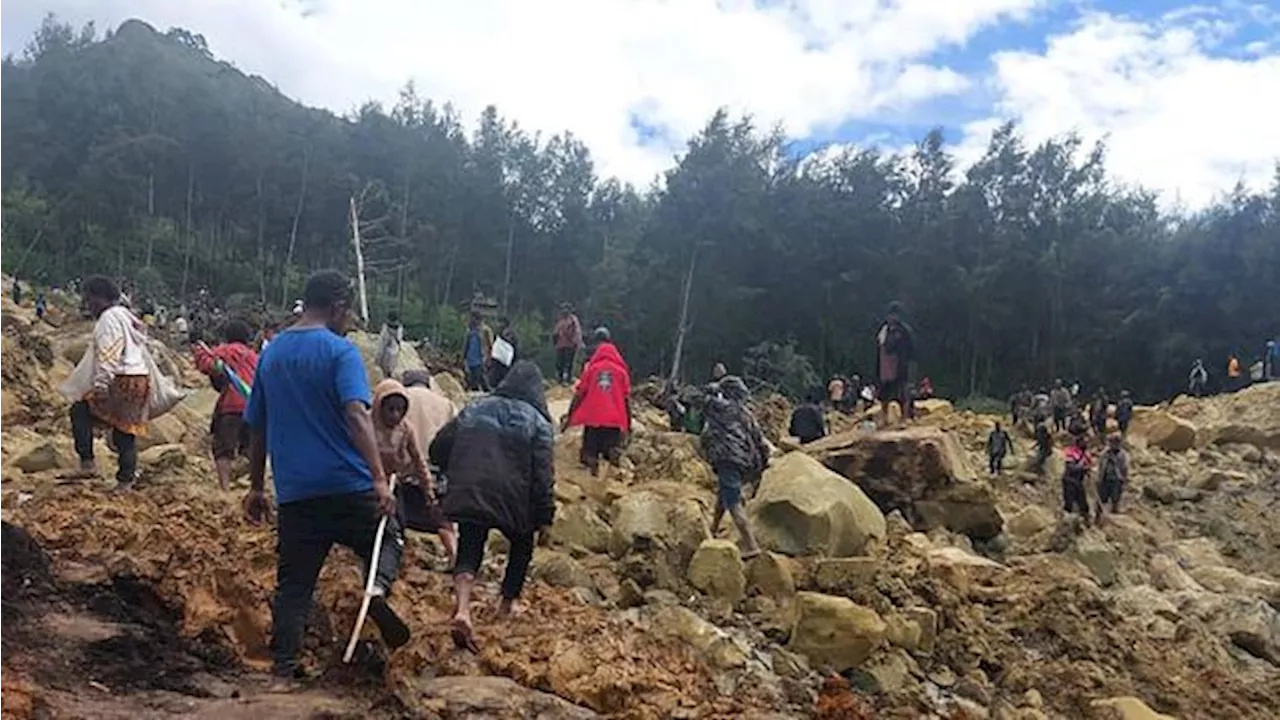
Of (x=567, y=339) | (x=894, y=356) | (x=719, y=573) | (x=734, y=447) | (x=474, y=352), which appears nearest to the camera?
(x=719, y=573)

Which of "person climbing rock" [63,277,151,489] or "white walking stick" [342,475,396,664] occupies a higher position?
"person climbing rock" [63,277,151,489]

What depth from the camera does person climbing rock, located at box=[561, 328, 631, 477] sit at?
33.7 ft

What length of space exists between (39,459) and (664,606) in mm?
4752

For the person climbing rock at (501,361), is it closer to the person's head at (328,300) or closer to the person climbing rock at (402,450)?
the person climbing rock at (402,450)

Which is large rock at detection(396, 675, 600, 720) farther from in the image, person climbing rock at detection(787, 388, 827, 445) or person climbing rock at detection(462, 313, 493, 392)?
person climbing rock at detection(462, 313, 493, 392)

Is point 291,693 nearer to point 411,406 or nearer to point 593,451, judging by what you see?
point 411,406

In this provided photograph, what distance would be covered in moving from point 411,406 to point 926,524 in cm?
702

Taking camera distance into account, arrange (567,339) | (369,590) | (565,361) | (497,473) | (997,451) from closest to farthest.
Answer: (369,590)
(497,473)
(567,339)
(565,361)
(997,451)

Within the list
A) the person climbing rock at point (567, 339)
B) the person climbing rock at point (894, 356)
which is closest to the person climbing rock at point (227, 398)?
the person climbing rock at point (894, 356)

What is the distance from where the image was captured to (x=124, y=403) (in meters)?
7.49

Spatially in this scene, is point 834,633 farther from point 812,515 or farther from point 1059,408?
point 1059,408

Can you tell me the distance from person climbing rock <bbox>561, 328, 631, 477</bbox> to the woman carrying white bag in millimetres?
3487

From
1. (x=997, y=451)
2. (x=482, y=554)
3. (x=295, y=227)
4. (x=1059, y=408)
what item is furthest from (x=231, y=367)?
(x=295, y=227)

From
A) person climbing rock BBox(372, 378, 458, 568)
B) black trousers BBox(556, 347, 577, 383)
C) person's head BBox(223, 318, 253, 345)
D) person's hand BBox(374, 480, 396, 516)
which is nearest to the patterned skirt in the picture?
person's head BBox(223, 318, 253, 345)
